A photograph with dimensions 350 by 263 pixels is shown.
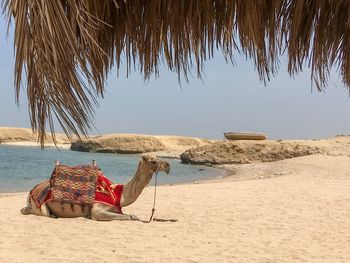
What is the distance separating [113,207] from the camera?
739 centimetres

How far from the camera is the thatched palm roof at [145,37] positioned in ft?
5.10

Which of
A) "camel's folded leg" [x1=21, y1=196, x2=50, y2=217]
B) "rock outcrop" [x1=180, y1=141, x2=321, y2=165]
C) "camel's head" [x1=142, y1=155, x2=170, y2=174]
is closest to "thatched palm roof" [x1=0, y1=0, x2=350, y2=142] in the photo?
"camel's head" [x1=142, y1=155, x2=170, y2=174]

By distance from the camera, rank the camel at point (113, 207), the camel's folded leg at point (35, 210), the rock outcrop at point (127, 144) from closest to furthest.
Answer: the camel at point (113, 207) → the camel's folded leg at point (35, 210) → the rock outcrop at point (127, 144)

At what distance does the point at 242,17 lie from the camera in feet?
7.02

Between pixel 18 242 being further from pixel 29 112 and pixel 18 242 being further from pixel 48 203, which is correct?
pixel 29 112

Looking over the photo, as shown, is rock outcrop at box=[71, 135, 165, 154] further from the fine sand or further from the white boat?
the fine sand

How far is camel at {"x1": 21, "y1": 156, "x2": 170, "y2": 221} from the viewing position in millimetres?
7234

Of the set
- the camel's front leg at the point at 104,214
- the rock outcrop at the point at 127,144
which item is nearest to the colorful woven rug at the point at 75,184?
the camel's front leg at the point at 104,214

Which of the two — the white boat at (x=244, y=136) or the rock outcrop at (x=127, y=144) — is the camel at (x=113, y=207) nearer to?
the white boat at (x=244, y=136)

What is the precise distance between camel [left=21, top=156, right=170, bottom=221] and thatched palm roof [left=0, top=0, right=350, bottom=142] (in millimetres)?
4862

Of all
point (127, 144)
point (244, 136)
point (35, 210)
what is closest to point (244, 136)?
point (244, 136)

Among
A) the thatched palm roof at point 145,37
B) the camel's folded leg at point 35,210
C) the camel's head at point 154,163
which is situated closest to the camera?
the thatched palm roof at point 145,37

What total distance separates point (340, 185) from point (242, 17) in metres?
11.9

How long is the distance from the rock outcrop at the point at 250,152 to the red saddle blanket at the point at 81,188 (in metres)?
18.8
